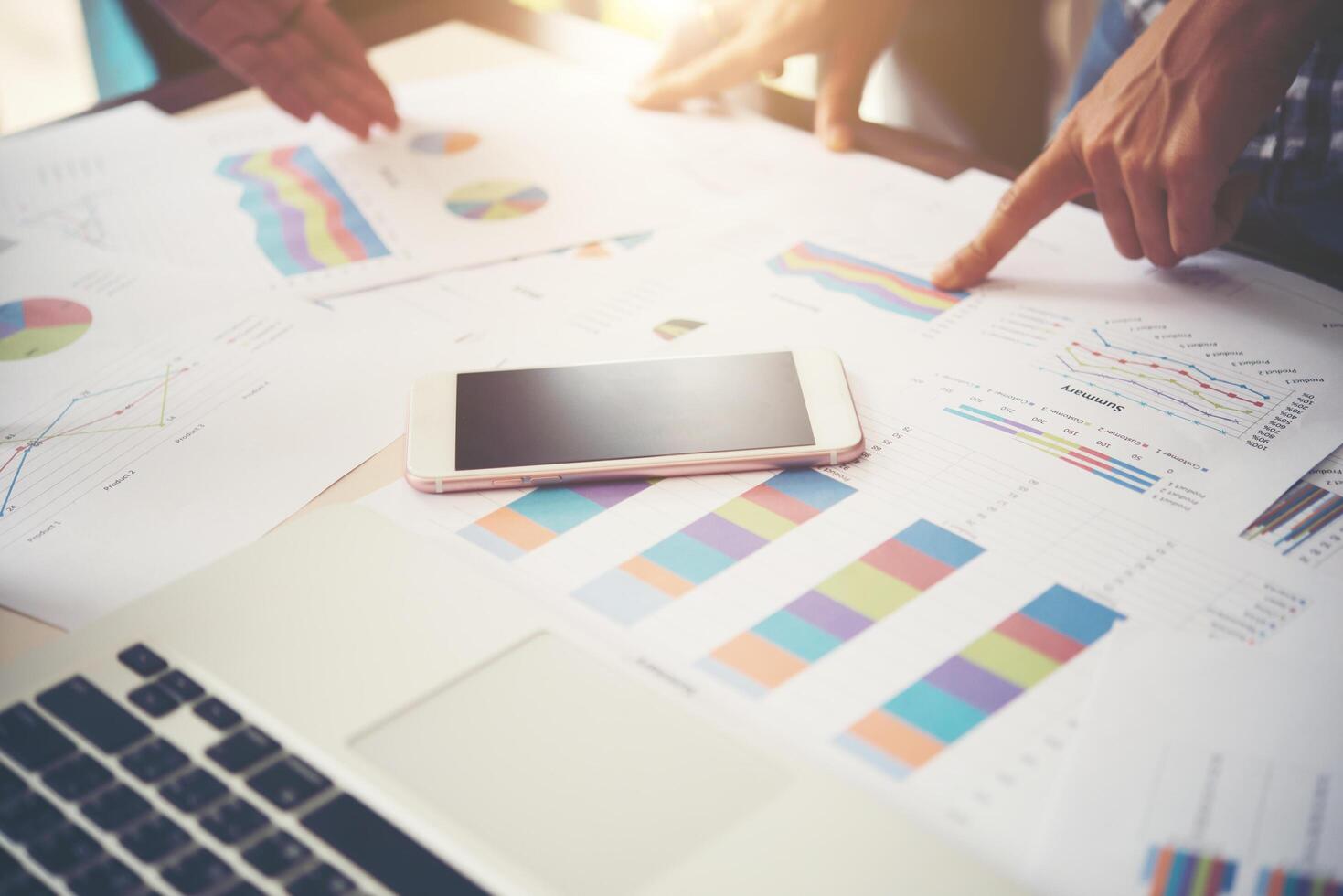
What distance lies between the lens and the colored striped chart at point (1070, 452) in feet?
1.94

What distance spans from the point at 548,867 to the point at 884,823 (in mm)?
134

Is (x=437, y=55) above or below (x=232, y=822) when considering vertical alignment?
above

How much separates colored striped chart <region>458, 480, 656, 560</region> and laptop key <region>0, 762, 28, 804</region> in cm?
23

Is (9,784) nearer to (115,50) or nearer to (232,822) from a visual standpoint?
(232,822)

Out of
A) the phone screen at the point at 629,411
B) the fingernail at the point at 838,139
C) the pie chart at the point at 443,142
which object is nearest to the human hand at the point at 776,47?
the fingernail at the point at 838,139

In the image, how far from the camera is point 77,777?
1.39 feet

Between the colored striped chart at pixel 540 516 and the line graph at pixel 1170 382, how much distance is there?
0.31 metres

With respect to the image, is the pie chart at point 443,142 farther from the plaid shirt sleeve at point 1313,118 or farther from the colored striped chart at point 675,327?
the plaid shirt sleeve at point 1313,118

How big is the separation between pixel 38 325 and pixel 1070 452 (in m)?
0.71

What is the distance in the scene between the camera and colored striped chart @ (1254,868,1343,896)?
0.39 meters

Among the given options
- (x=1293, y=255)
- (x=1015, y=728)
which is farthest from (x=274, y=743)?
(x=1293, y=255)

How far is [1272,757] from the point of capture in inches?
17.3

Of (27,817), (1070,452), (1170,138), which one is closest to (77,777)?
(27,817)

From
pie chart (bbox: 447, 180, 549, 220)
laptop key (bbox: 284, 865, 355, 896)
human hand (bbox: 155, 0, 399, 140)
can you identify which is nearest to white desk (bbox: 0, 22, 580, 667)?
human hand (bbox: 155, 0, 399, 140)
